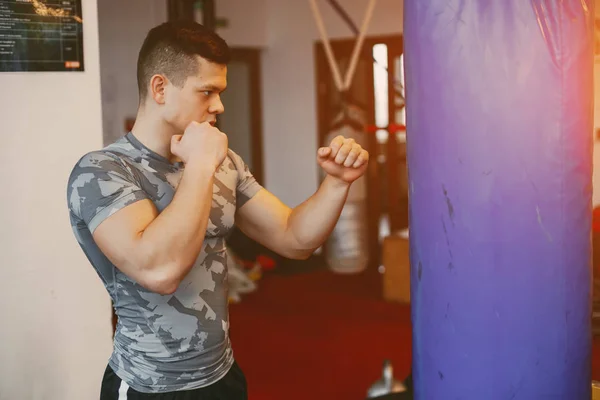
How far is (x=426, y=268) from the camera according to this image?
1.50 meters

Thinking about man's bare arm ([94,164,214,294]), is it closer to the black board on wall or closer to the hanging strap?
the black board on wall

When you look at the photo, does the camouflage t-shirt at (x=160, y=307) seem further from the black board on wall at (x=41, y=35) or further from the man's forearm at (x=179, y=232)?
the black board on wall at (x=41, y=35)

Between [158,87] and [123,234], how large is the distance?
0.40 meters

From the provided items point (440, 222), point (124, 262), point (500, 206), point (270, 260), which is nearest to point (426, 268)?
point (440, 222)

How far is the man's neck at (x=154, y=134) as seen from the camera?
174 centimetres

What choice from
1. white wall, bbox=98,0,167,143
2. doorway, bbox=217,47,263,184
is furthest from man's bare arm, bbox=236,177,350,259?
doorway, bbox=217,47,263,184

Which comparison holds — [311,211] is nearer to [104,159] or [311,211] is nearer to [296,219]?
[296,219]

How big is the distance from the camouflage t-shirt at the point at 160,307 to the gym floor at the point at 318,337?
2.08 m

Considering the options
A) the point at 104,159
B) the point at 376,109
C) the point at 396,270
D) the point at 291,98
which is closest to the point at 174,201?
the point at 104,159

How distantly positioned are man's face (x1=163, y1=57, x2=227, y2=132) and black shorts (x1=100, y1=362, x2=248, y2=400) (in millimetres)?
610

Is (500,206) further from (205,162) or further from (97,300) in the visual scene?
(97,300)

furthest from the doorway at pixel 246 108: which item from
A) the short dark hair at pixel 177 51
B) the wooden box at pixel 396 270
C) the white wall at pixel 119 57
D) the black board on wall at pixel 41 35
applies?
the short dark hair at pixel 177 51

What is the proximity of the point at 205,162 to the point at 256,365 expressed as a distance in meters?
2.86

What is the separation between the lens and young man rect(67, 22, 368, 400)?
1.56 meters
